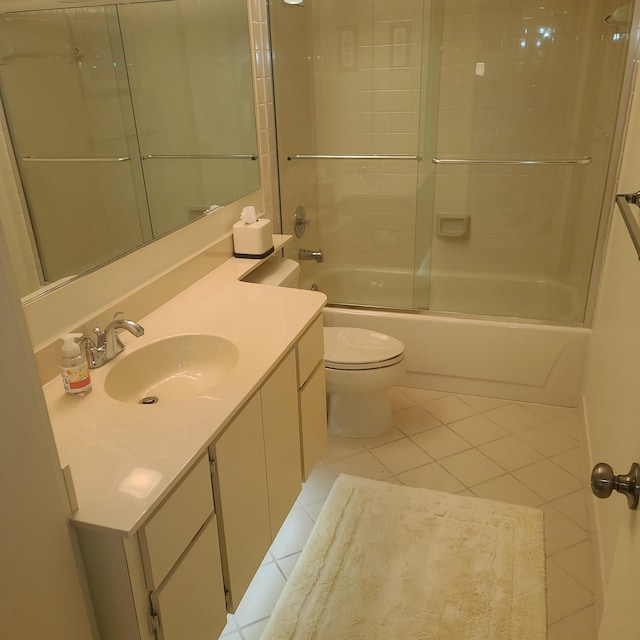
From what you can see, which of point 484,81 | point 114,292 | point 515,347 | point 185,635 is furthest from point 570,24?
point 185,635

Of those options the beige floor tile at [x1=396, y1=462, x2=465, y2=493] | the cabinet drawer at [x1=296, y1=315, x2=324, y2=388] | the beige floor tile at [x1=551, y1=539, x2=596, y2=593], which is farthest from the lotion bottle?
the beige floor tile at [x1=551, y1=539, x2=596, y2=593]

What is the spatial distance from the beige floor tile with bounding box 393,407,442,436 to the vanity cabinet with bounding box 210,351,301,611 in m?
Result: 0.91

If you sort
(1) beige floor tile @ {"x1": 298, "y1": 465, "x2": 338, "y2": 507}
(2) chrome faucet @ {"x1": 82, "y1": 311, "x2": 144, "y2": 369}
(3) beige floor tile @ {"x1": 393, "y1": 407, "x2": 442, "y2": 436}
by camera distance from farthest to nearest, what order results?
(3) beige floor tile @ {"x1": 393, "y1": 407, "x2": 442, "y2": 436} < (1) beige floor tile @ {"x1": 298, "y1": 465, "x2": 338, "y2": 507} < (2) chrome faucet @ {"x1": 82, "y1": 311, "x2": 144, "y2": 369}

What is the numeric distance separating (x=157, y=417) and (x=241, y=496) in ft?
1.06

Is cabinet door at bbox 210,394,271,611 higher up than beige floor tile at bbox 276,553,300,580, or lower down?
higher up

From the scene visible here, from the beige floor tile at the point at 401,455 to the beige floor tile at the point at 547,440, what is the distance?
473 mm

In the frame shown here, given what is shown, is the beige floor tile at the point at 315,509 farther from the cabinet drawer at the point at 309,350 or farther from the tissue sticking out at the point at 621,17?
the tissue sticking out at the point at 621,17

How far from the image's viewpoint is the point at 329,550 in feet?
6.48

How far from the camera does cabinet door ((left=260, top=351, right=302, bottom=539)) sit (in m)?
1.61

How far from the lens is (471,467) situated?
2385 millimetres

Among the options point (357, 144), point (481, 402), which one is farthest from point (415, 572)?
point (357, 144)

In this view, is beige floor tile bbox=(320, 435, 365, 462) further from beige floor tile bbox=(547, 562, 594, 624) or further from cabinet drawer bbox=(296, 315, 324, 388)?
beige floor tile bbox=(547, 562, 594, 624)

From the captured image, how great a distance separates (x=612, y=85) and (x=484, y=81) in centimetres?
68

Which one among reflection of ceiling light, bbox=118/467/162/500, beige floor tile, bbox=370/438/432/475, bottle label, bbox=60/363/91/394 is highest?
bottle label, bbox=60/363/91/394
